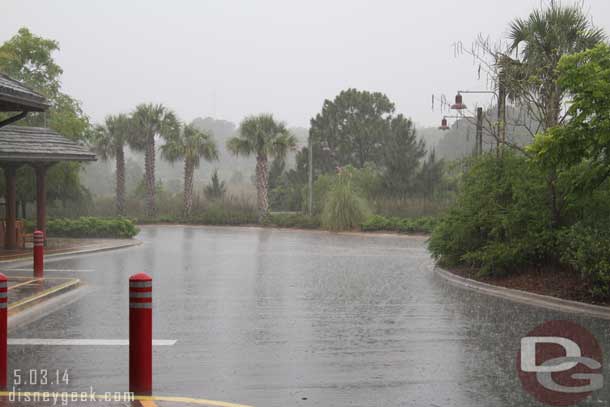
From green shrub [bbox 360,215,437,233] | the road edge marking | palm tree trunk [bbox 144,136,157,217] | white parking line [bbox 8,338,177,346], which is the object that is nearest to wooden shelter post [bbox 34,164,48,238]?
the road edge marking

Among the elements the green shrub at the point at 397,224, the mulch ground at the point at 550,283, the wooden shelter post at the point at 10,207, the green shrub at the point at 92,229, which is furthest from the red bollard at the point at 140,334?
the green shrub at the point at 397,224

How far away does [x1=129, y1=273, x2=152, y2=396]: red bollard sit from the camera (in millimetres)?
6402

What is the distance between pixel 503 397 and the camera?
6.56 meters

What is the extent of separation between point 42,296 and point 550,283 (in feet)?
32.6

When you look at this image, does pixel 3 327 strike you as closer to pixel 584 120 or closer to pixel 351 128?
pixel 584 120

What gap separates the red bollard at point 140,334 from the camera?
21.0ft

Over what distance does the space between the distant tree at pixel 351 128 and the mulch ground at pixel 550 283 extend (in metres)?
51.0

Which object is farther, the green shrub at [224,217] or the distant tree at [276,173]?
the distant tree at [276,173]

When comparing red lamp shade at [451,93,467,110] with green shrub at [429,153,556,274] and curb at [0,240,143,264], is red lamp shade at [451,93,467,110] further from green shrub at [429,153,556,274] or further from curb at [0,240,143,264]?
curb at [0,240,143,264]

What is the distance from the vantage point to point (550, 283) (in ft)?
45.6

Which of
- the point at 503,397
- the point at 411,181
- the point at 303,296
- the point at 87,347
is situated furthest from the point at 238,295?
the point at 411,181

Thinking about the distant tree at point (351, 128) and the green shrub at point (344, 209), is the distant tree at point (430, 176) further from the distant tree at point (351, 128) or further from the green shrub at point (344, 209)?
the distant tree at point (351, 128)

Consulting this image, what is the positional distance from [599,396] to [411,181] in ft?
143

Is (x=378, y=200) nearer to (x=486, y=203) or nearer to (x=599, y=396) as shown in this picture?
(x=486, y=203)
